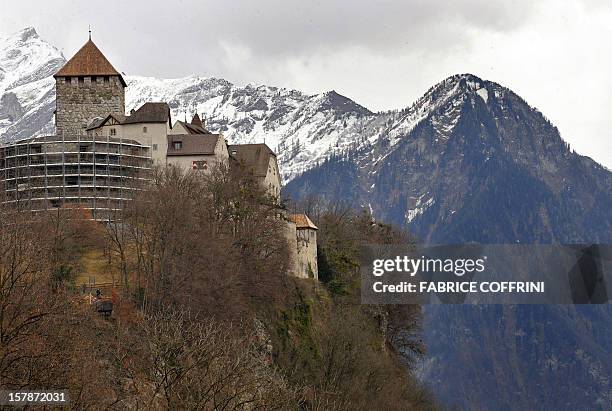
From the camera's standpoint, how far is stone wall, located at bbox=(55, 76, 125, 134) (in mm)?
108438

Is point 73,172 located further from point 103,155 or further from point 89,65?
point 89,65

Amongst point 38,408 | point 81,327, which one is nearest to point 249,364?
point 81,327

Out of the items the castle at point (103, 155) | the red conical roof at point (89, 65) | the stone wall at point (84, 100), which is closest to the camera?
the castle at point (103, 155)

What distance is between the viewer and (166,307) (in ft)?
238

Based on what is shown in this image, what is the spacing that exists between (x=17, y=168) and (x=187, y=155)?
530 inches

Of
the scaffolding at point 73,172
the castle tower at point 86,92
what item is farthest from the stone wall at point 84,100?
the scaffolding at point 73,172

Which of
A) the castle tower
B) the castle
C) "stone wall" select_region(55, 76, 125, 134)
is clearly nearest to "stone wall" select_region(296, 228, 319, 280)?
the castle

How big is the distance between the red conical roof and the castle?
27 centimetres

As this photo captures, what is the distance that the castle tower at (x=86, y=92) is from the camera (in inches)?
4272

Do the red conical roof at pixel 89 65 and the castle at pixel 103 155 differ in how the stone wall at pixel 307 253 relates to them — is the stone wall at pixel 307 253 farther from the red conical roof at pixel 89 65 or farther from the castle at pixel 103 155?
the red conical roof at pixel 89 65

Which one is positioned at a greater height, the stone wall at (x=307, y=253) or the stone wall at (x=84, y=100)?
the stone wall at (x=84, y=100)

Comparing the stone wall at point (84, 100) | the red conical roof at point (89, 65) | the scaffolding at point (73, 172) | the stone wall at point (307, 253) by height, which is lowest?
the stone wall at point (307, 253)

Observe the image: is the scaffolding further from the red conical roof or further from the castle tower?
the red conical roof

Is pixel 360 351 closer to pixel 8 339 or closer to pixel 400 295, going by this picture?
pixel 400 295
